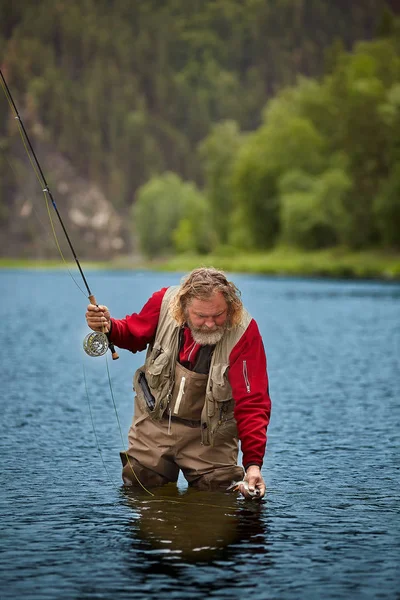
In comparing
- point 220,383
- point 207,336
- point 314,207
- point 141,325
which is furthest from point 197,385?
point 314,207

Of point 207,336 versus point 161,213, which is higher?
point 161,213

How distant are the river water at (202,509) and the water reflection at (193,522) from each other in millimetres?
12

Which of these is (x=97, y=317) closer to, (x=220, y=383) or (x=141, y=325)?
(x=141, y=325)

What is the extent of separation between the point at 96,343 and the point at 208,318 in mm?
732

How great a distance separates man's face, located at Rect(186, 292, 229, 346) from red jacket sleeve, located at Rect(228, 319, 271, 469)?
0.16 metres

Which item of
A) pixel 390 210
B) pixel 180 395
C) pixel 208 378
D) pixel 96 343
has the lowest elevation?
pixel 180 395

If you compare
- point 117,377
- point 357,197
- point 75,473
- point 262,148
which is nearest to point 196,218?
point 262,148

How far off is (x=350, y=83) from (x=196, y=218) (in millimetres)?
40132

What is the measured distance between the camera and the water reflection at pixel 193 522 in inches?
254

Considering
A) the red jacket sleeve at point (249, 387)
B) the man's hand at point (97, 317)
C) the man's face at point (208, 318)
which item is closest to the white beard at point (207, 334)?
the man's face at point (208, 318)

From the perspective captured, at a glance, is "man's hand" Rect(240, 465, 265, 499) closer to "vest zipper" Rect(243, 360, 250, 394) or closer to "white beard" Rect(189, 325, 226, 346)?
"vest zipper" Rect(243, 360, 250, 394)

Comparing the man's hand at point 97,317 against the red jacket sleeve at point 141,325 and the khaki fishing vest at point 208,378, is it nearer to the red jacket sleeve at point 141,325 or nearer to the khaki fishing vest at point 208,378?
the red jacket sleeve at point 141,325

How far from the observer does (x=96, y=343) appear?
23.1 ft

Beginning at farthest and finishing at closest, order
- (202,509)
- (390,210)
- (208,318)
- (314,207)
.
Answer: (314,207)
(390,210)
(202,509)
(208,318)
